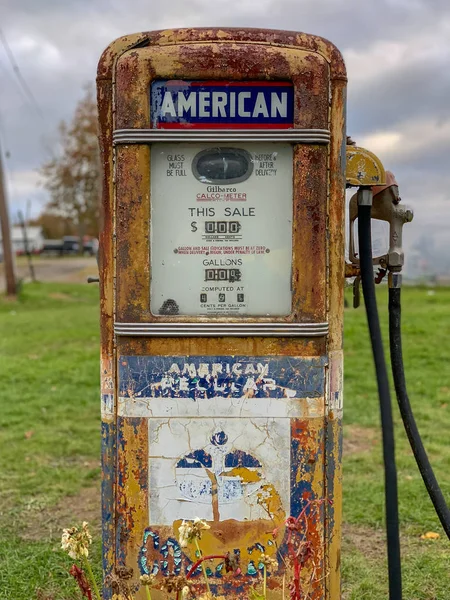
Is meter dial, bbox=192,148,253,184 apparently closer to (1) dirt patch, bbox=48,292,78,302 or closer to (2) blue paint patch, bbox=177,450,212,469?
(2) blue paint patch, bbox=177,450,212,469

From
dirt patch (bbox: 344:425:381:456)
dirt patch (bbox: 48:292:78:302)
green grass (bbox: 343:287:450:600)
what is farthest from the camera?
dirt patch (bbox: 48:292:78:302)

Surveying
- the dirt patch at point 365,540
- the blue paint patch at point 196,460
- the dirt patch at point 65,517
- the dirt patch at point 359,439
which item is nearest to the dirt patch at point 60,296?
the dirt patch at point 359,439

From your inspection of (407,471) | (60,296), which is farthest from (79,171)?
(407,471)

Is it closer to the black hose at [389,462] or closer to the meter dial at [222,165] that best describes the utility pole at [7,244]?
the meter dial at [222,165]

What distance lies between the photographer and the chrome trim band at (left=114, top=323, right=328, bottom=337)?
80.3 inches

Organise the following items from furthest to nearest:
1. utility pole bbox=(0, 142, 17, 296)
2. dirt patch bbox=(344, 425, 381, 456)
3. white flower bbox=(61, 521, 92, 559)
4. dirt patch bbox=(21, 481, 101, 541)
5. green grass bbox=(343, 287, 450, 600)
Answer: utility pole bbox=(0, 142, 17, 296) → dirt patch bbox=(344, 425, 381, 456) → dirt patch bbox=(21, 481, 101, 541) → green grass bbox=(343, 287, 450, 600) → white flower bbox=(61, 521, 92, 559)

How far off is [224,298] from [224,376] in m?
0.24

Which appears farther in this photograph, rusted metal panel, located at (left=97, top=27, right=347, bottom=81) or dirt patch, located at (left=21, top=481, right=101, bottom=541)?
dirt patch, located at (left=21, top=481, right=101, bottom=541)

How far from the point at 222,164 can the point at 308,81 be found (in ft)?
1.17

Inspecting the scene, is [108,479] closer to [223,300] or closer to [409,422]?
[223,300]

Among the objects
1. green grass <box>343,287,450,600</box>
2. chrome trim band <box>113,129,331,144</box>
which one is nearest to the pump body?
chrome trim band <box>113,129,331,144</box>

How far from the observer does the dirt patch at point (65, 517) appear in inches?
141

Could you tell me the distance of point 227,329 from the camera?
6.70 feet

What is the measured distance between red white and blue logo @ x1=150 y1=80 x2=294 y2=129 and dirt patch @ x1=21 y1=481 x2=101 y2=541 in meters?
2.45
